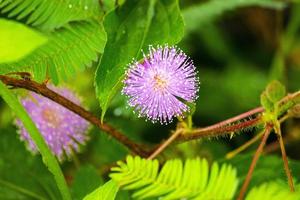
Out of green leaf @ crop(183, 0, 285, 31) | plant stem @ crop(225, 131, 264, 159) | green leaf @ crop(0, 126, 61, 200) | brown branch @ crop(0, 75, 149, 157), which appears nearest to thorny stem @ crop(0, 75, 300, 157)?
brown branch @ crop(0, 75, 149, 157)

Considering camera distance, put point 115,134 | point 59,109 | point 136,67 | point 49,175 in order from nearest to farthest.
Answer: point 136,67 → point 115,134 → point 59,109 → point 49,175

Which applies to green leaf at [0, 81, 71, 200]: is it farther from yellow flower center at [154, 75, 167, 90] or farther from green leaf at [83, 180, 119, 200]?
yellow flower center at [154, 75, 167, 90]

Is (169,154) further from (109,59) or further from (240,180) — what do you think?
(109,59)

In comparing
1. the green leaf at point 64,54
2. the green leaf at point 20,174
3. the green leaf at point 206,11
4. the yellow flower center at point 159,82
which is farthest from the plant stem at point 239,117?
the green leaf at point 206,11

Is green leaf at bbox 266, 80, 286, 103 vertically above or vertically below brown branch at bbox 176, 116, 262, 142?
above

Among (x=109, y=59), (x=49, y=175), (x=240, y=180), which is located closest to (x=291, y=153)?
(x=240, y=180)
